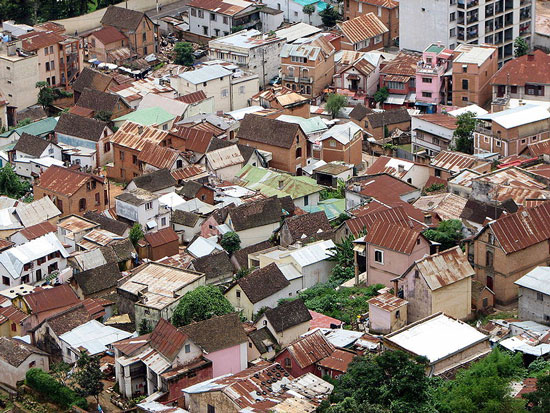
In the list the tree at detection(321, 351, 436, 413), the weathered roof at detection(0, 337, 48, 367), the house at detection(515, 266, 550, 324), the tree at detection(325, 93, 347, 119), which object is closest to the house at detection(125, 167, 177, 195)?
the tree at detection(325, 93, 347, 119)

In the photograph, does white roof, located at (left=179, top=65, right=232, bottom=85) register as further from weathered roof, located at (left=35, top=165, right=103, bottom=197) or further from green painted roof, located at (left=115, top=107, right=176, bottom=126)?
weathered roof, located at (left=35, top=165, right=103, bottom=197)

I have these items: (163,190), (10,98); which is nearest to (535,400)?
(163,190)

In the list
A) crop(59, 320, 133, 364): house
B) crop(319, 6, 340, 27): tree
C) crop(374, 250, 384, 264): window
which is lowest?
crop(59, 320, 133, 364): house

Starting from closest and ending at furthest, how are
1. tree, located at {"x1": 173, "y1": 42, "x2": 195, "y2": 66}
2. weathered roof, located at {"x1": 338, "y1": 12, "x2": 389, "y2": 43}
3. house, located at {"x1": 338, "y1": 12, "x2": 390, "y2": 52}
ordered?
tree, located at {"x1": 173, "y1": 42, "x2": 195, "y2": 66}
house, located at {"x1": 338, "y1": 12, "x2": 390, "y2": 52}
weathered roof, located at {"x1": 338, "y1": 12, "x2": 389, "y2": 43}

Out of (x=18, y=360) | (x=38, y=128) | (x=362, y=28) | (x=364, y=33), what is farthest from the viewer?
(x=362, y=28)

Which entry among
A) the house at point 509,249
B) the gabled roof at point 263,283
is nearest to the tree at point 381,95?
the gabled roof at point 263,283

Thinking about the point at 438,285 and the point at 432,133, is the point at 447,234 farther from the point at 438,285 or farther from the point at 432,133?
the point at 432,133

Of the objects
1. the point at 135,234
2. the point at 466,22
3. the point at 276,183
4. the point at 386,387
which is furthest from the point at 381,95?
the point at 386,387
